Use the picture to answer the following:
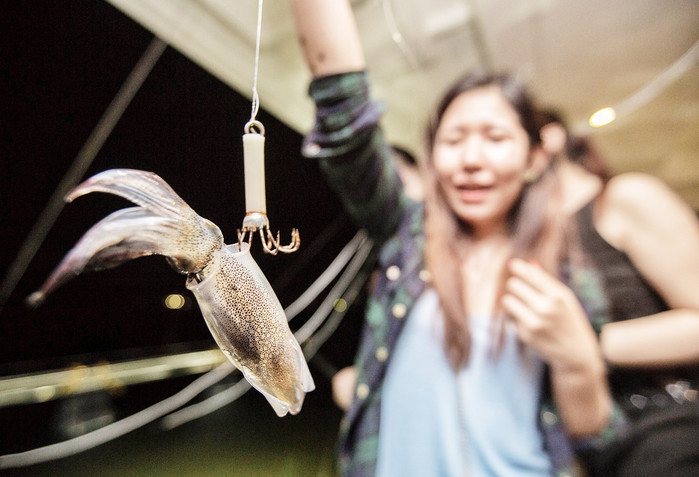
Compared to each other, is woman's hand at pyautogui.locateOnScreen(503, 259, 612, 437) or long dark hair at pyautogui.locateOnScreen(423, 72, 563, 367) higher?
long dark hair at pyautogui.locateOnScreen(423, 72, 563, 367)

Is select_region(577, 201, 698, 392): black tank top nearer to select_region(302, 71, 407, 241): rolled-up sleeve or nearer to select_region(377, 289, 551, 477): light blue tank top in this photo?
select_region(377, 289, 551, 477): light blue tank top

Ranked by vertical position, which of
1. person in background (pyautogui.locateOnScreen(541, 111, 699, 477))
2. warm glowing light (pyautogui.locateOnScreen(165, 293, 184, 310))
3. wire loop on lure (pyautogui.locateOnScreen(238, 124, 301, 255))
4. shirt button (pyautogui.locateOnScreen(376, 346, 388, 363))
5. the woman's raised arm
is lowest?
person in background (pyautogui.locateOnScreen(541, 111, 699, 477))

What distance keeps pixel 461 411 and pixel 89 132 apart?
627 mm

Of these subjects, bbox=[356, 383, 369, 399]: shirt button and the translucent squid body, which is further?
bbox=[356, 383, 369, 399]: shirt button

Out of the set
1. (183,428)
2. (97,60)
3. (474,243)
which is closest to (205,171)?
(97,60)

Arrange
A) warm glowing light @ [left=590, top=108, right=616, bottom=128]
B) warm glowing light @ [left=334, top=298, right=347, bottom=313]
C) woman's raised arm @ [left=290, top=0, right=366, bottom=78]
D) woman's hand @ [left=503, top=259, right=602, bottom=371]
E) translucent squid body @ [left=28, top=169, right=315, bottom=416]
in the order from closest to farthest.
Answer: translucent squid body @ [left=28, top=169, right=315, bottom=416] < woman's raised arm @ [left=290, top=0, right=366, bottom=78] < woman's hand @ [left=503, top=259, right=602, bottom=371] < warm glowing light @ [left=590, top=108, right=616, bottom=128] < warm glowing light @ [left=334, top=298, right=347, bottom=313]

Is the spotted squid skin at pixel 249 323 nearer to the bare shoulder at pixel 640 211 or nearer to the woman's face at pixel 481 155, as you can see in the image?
the woman's face at pixel 481 155

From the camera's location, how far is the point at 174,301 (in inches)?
16.6

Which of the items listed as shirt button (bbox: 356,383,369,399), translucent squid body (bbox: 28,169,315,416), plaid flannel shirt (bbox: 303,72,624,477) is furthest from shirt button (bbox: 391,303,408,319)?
translucent squid body (bbox: 28,169,315,416)

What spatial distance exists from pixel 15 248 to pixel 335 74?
47 centimetres

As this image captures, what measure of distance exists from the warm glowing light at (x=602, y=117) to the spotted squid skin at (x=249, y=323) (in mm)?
782

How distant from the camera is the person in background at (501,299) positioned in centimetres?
48

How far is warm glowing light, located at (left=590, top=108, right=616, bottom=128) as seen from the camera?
0.69 meters

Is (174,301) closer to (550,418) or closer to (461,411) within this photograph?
(461,411)
